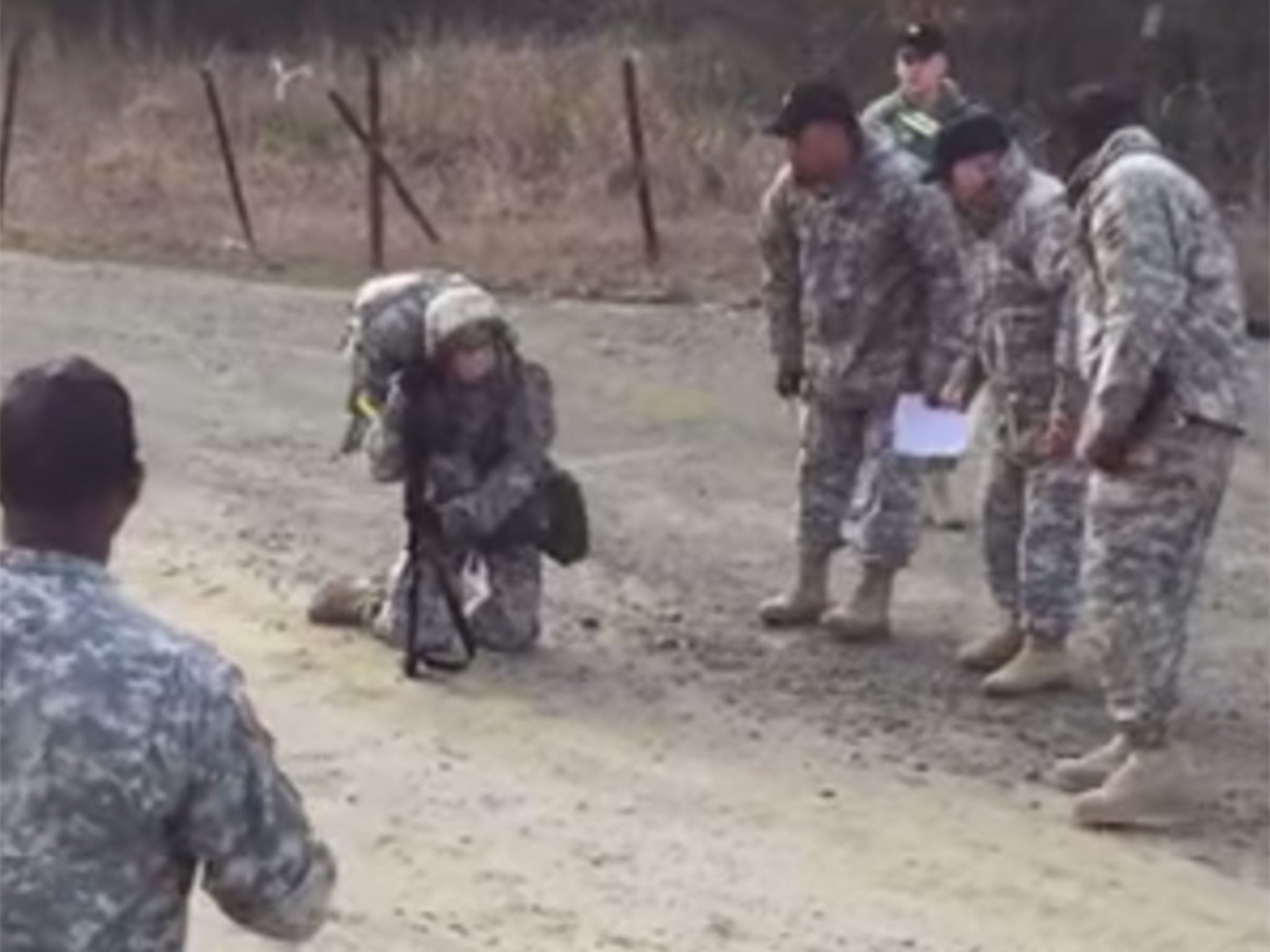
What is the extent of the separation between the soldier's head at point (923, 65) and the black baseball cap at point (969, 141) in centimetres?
168

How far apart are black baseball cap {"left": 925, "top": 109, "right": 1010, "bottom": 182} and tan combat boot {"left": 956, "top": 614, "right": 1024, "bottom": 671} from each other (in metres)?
1.46

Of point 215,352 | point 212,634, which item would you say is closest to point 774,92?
point 215,352

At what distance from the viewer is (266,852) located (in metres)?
3.63

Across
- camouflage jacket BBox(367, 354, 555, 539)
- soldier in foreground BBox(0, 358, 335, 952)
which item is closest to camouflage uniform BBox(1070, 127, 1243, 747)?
camouflage jacket BBox(367, 354, 555, 539)

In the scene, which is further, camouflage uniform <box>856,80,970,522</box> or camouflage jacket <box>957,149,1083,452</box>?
camouflage uniform <box>856,80,970,522</box>

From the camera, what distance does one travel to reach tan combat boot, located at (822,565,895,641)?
30.8ft

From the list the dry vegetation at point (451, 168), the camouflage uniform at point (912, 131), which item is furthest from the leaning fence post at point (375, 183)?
the camouflage uniform at point (912, 131)

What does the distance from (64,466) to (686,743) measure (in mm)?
4768

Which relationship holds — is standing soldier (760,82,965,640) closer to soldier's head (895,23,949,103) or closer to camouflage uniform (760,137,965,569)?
camouflage uniform (760,137,965,569)

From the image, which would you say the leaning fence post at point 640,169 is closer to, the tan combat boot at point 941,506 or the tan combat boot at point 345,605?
the tan combat boot at point 941,506

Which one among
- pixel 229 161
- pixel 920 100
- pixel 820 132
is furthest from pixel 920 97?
pixel 229 161

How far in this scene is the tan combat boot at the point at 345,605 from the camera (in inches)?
362

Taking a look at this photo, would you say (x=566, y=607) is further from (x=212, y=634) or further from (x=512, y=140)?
(x=512, y=140)

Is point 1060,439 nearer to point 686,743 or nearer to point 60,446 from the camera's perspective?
point 686,743
